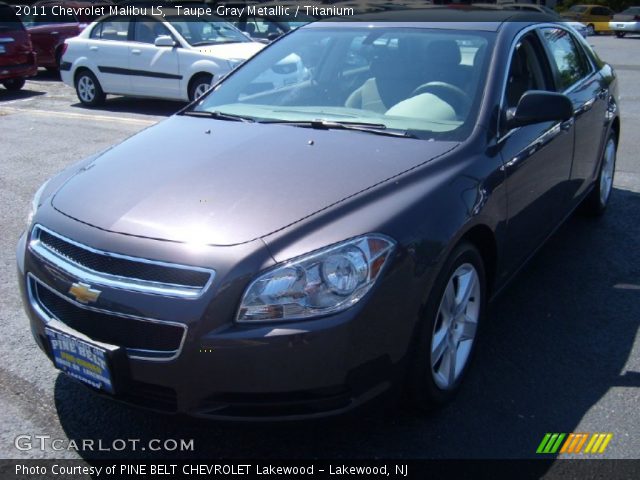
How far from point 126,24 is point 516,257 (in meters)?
9.39

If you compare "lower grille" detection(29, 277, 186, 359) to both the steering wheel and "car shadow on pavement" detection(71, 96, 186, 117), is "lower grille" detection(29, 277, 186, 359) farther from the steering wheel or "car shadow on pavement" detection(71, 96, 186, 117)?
"car shadow on pavement" detection(71, 96, 186, 117)

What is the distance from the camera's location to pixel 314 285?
100 inches

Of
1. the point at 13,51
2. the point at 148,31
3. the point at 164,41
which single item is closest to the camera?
the point at 164,41

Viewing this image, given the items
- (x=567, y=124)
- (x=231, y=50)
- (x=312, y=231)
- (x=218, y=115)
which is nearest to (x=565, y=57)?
(x=567, y=124)

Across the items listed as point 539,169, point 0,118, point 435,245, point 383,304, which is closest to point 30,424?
point 383,304

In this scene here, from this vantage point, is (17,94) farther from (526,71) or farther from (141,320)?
(141,320)

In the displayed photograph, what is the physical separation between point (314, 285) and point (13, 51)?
12.7 meters

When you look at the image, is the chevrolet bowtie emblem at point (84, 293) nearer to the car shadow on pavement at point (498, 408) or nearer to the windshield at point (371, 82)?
the car shadow on pavement at point (498, 408)

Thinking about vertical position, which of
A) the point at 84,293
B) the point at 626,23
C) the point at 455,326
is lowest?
the point at 626,23

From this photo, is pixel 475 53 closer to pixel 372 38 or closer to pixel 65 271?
pixel 372 38

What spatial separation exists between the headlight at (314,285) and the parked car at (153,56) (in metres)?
8.15

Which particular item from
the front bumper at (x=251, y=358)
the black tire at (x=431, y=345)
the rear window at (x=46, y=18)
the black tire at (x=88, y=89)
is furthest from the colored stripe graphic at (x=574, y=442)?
the rear window at (x=46, y=18)

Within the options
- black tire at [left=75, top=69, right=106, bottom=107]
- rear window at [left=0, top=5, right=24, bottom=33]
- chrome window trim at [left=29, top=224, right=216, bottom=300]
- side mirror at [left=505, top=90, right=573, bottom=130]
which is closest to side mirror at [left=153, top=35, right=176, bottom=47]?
black tire at [left=75, top=69, right=106, bottom=107]

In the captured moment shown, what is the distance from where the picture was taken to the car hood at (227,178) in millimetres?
2760
